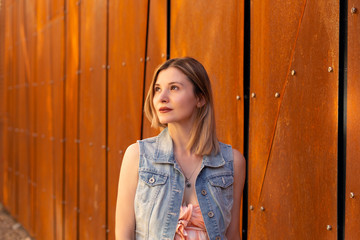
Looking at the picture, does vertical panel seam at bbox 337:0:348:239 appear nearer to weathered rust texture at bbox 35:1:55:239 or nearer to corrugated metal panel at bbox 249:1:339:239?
corrugated metal panel at bbox 249:1:339:239

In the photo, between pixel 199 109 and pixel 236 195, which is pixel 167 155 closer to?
pixel 199 109

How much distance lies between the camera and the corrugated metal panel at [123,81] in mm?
3781

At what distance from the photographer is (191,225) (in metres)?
1.89

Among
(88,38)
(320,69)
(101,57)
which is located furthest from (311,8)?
(88,38)

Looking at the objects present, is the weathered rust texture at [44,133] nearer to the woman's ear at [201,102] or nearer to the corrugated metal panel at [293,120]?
the corrugated metal panel at [293,120]

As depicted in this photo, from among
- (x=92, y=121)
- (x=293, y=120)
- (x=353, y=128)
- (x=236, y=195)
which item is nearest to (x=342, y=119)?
(x=353, y=128)

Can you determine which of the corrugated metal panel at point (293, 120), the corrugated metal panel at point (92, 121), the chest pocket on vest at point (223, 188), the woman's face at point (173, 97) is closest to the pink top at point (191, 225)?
the chest pocket on vest at point (223, 188)

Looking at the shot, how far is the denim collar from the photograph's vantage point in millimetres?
1912

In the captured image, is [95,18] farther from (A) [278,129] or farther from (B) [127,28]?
(A) [278,129]

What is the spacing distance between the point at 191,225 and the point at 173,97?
0.54 m

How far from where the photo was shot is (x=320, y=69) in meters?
2.17

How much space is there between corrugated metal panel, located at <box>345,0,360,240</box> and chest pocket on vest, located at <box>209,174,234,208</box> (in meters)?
0.53

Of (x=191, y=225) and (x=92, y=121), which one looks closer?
(x=191, y=225)

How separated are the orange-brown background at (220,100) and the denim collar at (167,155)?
526 millimetres
